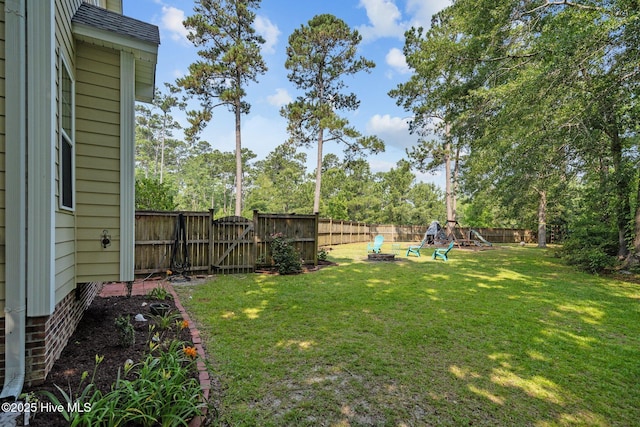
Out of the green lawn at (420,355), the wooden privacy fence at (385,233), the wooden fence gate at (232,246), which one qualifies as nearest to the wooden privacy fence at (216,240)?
the wooden fence gate at (232,246)

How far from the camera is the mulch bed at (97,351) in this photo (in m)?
2.12

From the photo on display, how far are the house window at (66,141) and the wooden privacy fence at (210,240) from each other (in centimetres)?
426

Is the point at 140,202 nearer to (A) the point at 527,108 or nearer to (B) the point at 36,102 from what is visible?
(B) the point at 36,102

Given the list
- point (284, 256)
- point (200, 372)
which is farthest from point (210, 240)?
point (200, 372)

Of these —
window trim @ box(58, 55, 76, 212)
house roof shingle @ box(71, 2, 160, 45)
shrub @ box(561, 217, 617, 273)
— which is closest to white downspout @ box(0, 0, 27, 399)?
window trim @ box(58, 55, 76, 212)

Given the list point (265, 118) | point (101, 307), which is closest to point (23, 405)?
point (101, 307)

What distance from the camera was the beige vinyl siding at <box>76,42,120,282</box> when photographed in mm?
3049

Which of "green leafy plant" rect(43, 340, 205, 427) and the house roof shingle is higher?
the house roof shingle

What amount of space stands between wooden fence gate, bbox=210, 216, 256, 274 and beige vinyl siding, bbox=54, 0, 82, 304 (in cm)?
468

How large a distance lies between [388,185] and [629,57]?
2619 cm

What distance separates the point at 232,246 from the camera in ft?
25.5

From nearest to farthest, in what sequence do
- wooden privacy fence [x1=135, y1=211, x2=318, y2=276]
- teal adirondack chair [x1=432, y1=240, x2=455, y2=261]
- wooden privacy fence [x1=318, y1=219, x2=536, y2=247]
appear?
1. wooden privacy fence [x1=135, y1=211, x2=318, y2=276]
2. teal adirondack chair [x1=432, y1=240, x2=455, y2=261]
3. wooden privacy fence [x1=318, y1=219, x2=536, y2=247]

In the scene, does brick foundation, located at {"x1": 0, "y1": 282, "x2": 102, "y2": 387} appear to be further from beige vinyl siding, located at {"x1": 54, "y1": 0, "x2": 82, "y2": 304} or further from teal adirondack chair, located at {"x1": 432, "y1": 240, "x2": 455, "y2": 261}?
teal adirondack chair, located at {"x1": 432, "y1": 240, "x2": 455, "y2": 261}

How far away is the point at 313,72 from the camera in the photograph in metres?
17.4
